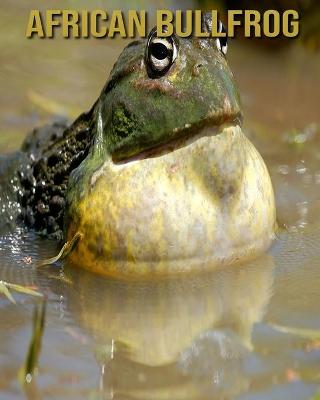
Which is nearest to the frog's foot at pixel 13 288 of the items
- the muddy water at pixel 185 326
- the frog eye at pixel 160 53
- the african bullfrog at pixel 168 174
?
the muddy water at pixel 185 326

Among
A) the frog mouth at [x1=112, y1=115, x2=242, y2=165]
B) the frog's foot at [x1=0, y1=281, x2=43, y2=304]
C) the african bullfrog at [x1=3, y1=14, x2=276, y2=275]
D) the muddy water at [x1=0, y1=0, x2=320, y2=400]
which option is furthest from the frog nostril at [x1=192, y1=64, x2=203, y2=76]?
the frog's foot at [x1=0, y1=281, x2=43, y2=304]

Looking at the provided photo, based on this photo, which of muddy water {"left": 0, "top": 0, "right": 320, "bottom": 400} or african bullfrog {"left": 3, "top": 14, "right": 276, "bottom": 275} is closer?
muddy water {"left": 0, "top": 0, "right": 320, "bottom": 400}

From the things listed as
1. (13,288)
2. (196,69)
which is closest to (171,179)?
(196,69)

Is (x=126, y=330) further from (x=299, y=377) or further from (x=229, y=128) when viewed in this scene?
(x=229, y=128)

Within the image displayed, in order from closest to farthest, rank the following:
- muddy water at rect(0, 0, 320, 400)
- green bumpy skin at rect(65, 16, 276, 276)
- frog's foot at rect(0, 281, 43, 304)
A: muddy water at rect(0, 0, 320, 400) < frog's foot at rect(0, 281, 43, 304) < green bumpy skin at rect(65, 16, 276, 276)

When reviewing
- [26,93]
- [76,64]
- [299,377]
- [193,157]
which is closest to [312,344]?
[299,377]

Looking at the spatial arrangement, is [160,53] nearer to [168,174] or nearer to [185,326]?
[168,174]

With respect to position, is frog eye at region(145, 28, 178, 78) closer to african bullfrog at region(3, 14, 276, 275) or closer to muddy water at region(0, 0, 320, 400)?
african bullfrog at region(3, 14, 276, 275)
